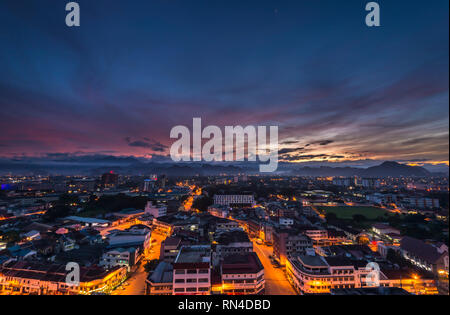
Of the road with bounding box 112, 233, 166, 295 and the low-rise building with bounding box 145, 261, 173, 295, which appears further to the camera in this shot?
the road with bounding box 112, 233, 166, 295

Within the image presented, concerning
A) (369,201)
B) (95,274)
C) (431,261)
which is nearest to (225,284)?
(95,274)

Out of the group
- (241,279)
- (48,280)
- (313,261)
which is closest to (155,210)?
(48,280)

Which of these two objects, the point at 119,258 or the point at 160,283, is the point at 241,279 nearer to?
the point at 160,283

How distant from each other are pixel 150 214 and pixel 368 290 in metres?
13.9

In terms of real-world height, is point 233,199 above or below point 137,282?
above

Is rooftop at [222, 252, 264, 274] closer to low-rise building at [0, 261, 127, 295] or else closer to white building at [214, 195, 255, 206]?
low-rise building at [0, 261, 127, 295]

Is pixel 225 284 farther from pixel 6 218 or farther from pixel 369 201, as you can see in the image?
pixel 369 201

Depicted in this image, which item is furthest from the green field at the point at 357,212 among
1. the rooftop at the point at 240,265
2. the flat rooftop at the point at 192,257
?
the flat rooftop at the point at 192,257

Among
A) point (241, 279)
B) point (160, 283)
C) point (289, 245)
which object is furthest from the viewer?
point (289, 245)

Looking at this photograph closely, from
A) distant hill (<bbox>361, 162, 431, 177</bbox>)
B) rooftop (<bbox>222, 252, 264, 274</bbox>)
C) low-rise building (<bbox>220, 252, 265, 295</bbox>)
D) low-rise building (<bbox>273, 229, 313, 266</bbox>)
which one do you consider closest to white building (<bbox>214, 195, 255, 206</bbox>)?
low-rise building (<bbox>273, 229, 313, 266</bbox>)

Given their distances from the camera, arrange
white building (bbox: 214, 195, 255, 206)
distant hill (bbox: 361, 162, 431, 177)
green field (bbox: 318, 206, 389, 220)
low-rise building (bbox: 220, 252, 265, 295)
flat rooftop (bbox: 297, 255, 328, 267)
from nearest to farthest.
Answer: low-rise building (bbox: 220, 252, 265, 295)
flat rooftop (bbox: 297, 255, 328, 267)
green field (bbox: 318, 206, 389, 220)
white building (bbox: 214, 195, 255, 206)
distant hill (bbox: 361, 162, 431, 177)

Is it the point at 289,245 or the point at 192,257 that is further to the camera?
the point at 289,245
